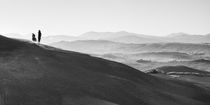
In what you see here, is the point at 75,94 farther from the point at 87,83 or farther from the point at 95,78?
the point at 95,78

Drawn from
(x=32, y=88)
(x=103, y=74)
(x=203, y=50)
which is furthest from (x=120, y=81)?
(x=203, y=50)

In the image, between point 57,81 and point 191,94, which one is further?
point 191,94

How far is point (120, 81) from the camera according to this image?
92.9ft

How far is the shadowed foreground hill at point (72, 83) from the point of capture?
70.5 feet

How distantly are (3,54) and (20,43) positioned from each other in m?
4.39

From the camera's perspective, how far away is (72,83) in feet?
80.8

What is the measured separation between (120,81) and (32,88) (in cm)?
922

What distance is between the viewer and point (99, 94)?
23766 mm

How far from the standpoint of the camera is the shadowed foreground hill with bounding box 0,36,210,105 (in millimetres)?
21500

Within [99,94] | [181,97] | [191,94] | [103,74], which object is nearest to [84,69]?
[103,74]

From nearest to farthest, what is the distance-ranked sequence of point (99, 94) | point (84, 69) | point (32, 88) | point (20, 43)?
point (32, 88) → point (99, 94) → point (84, 69) → point (20, 43)

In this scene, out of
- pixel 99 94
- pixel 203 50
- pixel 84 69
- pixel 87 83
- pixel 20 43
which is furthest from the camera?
pixel 203 50

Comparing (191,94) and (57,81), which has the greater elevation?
(57,81)

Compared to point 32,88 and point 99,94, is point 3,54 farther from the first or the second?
point 99,94
